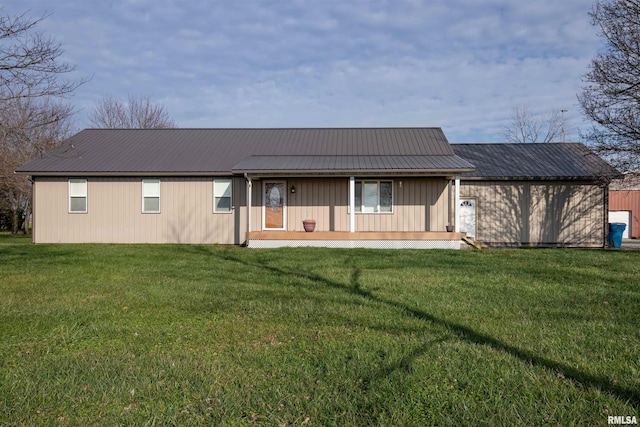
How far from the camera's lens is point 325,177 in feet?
50.0

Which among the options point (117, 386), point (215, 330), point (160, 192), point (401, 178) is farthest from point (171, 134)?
point (117, 386)

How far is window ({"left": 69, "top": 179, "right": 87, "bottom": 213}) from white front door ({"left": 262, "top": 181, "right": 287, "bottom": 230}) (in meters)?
6.38

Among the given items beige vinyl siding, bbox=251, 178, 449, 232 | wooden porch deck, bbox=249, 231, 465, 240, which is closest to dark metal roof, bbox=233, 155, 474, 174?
beige vinyl siding, bbox=251, 178, 449, 232

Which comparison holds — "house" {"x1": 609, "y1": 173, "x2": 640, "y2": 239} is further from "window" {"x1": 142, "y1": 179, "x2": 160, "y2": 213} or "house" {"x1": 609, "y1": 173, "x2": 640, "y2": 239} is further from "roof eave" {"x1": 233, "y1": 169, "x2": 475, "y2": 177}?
"window" {"x1": 142, "y1": 179, "x2": 160, "y2": 213}

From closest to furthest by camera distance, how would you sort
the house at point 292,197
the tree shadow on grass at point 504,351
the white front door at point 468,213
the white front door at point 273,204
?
Answer: 1. the tree shadow on grass at point 504,351
2. the house at point 292,197
3. the white front door at point 273,204
4. the white front door at point 468,213

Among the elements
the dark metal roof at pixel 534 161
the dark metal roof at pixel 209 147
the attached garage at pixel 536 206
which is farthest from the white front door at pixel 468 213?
the dark metal roof at pixel 209 147

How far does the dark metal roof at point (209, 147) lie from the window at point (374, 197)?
1.44 meters

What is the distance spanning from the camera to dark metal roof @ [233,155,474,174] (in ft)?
45.9

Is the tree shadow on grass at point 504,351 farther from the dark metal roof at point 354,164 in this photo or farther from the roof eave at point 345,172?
the dark metal roof at point 354,164

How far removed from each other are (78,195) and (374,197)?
10459 millimetres

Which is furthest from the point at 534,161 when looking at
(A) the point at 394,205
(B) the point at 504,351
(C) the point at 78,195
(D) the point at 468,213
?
(C) the point at 78,195

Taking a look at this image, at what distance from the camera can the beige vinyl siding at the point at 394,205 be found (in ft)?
52.1

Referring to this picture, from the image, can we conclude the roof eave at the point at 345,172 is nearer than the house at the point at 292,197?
Yes

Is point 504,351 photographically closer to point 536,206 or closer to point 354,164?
point 354,164
